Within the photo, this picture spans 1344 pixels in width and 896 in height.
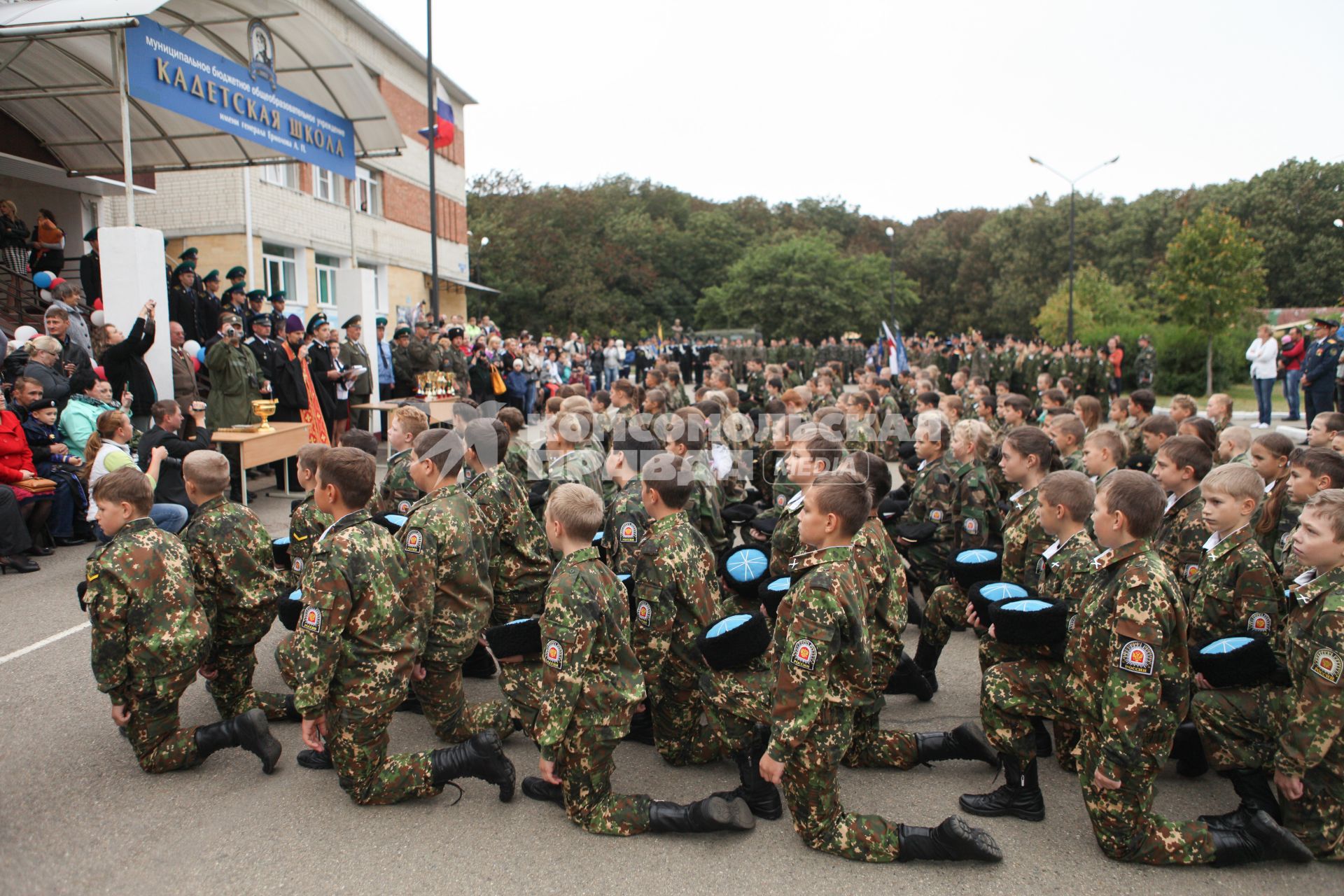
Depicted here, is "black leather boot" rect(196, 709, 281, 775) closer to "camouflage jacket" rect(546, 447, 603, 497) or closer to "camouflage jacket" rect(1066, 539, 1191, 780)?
"camouflage jacket" rect(546, 447, 603, 497)

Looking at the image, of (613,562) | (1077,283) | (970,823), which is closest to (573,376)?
(613,562)

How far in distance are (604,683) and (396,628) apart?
3.31ft

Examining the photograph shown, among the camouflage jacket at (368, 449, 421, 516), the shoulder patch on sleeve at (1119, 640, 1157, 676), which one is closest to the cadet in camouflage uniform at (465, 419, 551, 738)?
the camouflage jacket at (368, 449, 421, 516)

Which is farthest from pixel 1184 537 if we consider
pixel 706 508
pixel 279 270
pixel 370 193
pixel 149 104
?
pixel 370 193

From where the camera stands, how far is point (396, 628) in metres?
3.86

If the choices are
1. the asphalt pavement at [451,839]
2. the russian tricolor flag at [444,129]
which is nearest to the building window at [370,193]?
the russian tricolor flag at [444,129]

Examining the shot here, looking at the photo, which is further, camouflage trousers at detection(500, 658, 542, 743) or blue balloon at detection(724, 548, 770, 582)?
blue balloon at detection(724, 548, 770, 582)

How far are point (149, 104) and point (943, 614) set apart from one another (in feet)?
45.4

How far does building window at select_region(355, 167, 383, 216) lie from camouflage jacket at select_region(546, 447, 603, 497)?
2608cm

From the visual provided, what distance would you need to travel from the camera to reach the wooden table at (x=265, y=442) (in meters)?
9.54

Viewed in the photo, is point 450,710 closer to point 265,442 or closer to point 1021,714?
point 1021,714

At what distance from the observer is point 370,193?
30203 millimetres

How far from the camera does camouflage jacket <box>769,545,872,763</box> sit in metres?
3.22

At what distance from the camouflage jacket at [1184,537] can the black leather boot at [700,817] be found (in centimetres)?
279
